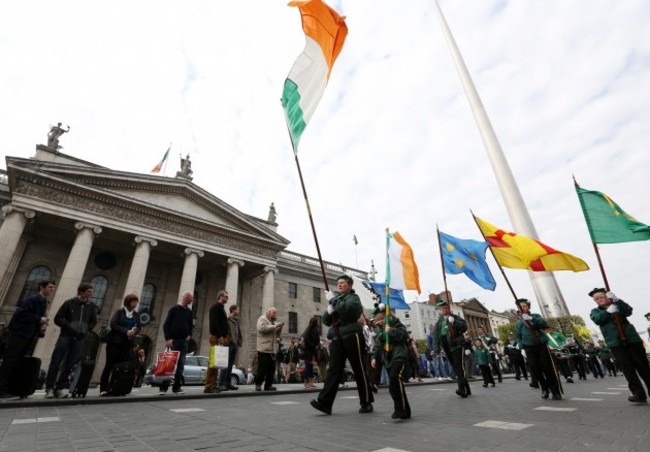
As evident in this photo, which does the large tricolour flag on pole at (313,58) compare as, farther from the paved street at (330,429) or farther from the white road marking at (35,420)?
the white road marking at (35,420)

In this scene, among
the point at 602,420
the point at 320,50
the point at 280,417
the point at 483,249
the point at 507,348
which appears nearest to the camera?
the point at 602,420

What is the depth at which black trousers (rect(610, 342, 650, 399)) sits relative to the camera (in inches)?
204

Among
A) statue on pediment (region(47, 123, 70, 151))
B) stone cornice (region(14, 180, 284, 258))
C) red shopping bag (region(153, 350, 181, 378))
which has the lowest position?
red shopping bag (region(153, 350, 181, 378))

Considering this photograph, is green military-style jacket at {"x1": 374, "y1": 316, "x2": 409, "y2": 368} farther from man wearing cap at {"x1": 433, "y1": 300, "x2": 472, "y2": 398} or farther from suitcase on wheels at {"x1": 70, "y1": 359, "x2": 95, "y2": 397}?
suitcase on wheels at {"x1": 70, "y1": 359, "x2": 95, "y2": 397}

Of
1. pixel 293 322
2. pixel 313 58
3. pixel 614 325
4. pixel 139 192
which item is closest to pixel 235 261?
pixel 139 192

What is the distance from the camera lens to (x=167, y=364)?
7.15 meters

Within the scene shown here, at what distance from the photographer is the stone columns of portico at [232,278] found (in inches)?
897

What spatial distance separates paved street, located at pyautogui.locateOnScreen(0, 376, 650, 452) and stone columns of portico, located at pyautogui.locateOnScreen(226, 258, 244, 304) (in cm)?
1783

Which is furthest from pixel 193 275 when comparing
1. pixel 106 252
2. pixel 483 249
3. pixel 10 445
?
pixel 10 445

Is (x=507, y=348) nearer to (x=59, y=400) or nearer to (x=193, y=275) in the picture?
(x=59, y=400)

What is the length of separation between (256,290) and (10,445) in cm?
2591

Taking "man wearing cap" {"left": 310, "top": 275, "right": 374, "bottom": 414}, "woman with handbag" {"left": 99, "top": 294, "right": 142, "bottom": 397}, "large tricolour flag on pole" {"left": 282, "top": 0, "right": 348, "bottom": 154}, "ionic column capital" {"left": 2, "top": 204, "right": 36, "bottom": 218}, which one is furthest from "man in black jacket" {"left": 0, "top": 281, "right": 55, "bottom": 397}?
"ionic column capital" {"left": 2, "top": 204, "right": 36, "bottom": 218}

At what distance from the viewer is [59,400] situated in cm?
560

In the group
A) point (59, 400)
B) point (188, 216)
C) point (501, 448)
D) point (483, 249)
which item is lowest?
point (501, 448)
